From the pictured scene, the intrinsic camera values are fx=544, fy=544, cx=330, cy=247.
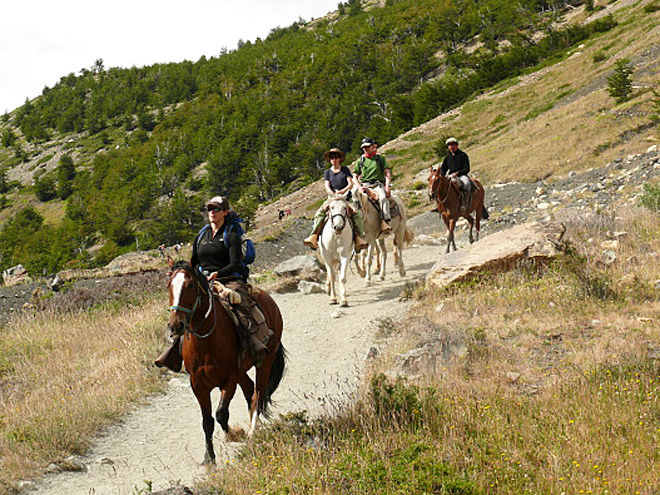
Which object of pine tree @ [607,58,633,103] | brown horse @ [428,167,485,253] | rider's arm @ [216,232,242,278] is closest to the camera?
rider's arm @ [216,232,242,278]

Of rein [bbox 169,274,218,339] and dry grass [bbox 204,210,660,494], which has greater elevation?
rein [bbox 169,274,218,339]

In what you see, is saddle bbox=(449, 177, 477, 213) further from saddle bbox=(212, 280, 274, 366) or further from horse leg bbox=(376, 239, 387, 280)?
saddle bbox=(212, 280, 274, 366)

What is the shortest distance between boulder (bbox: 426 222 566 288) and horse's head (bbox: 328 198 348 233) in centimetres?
215

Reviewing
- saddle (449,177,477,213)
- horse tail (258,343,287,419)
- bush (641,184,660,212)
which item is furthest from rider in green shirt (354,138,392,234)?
horse tail (258,343,287,419)

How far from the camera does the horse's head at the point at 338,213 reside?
37.2 ft

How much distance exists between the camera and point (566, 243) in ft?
32.6

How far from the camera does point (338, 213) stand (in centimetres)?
1143

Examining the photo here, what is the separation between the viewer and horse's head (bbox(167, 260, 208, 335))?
5.09m

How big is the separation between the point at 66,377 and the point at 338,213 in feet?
19.4

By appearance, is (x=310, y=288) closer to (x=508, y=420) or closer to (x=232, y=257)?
(x=232, y=257)

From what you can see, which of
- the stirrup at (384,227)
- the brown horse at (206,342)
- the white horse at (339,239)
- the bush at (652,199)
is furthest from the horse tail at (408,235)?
the brown horse at (206,342)

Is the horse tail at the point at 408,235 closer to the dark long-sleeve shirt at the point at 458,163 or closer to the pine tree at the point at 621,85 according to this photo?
the dark long-sleeve shirt at the point at 458,163

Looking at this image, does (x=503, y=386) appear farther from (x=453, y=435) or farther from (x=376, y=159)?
(x=376, y=159)

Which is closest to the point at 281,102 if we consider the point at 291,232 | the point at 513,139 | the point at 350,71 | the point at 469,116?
the point at 350,71
